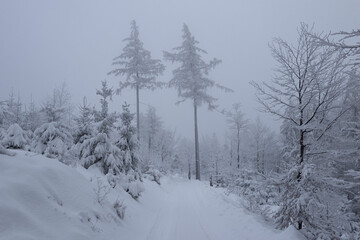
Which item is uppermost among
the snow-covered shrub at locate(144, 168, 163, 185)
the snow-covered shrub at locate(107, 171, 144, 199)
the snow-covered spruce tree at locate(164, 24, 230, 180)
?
the snow-covered spruce tree at locate(164, 24, 230, 180)

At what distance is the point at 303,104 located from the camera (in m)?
5.75

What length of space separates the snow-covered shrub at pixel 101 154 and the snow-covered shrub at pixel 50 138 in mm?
939

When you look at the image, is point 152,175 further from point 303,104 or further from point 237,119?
point 237,119

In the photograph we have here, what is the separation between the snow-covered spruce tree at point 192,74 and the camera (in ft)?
74.2

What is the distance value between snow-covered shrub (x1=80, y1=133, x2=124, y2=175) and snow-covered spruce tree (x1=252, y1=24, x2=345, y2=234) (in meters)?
6.71

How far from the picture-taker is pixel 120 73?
859 inches

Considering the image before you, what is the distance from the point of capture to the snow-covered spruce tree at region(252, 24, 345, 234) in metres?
5.25

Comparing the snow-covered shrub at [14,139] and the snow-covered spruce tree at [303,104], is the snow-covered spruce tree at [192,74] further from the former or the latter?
the snow-covered shrub at [14,139]

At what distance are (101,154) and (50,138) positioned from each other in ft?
6.97

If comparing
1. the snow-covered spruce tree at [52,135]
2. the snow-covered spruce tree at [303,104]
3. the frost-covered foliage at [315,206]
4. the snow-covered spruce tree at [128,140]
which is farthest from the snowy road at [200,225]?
the snow-covered spruce tree at [52,135]

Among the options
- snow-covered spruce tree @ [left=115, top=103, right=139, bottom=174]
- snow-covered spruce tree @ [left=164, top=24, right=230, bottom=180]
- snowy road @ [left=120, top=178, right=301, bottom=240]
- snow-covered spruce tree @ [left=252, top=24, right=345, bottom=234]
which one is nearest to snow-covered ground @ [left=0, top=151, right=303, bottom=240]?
snowy road @ [left=120, top=178, right=301, bottom=240]

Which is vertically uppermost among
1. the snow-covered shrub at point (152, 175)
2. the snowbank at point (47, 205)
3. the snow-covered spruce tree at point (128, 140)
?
the snow-covered spruce tree at point (128, 140)

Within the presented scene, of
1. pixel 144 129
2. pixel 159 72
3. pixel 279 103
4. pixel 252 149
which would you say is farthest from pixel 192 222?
pixel 144 129

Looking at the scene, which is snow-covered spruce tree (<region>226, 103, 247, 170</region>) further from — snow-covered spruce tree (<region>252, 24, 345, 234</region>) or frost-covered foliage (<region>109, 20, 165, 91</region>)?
snow-covered spruce tree (<region>252, 24, 345, 234</region>)
